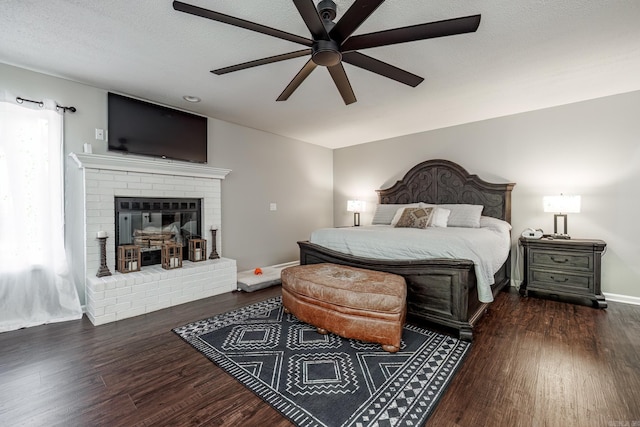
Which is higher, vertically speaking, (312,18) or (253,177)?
(312,18)

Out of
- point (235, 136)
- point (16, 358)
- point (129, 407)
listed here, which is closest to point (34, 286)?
point (16, 358)

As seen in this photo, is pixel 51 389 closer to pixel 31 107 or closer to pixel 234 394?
pixel 234 394

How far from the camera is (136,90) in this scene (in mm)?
3105

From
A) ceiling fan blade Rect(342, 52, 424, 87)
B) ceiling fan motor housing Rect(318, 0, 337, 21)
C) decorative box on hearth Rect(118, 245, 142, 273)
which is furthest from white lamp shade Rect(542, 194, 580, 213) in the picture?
decorative box on hearth Rect(118, 245, 142, 273)

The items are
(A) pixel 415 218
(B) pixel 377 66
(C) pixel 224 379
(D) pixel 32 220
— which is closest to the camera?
(C) pixel 224 379

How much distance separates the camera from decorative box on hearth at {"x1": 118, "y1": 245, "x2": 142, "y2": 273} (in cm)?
307

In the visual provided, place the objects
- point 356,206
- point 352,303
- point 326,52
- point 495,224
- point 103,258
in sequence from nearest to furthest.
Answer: point 326,52
point 352,303
point 103,258
point 495,224
point 356,206

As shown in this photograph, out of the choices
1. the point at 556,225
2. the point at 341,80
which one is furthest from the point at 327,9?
the point at 556,225

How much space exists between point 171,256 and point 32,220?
1.27 meters

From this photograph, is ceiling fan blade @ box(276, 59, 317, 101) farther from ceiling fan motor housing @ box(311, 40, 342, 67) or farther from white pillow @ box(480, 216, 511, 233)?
white pillow @ box(480, 216, 511, 233)

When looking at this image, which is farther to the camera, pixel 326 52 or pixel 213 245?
pixel 213 245

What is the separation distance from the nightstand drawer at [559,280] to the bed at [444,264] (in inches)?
13.4

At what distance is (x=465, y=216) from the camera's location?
12.3ft

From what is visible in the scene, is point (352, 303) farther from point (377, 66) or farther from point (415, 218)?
point (415, 218)
